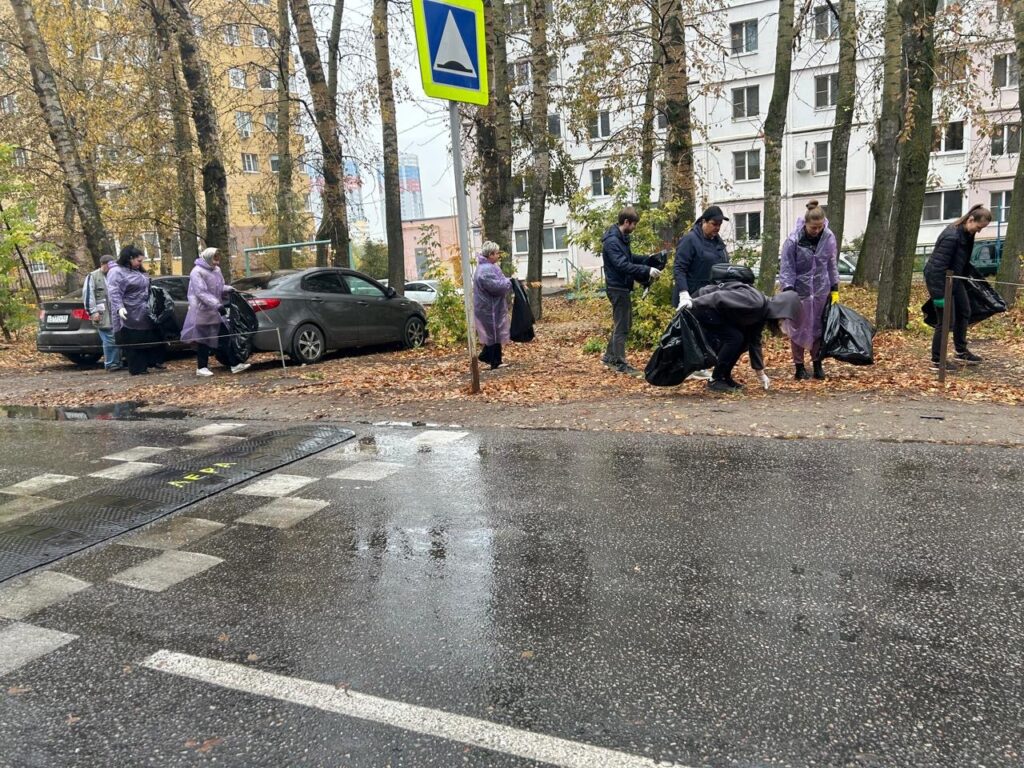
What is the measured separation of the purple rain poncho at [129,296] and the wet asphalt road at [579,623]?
7.51 m

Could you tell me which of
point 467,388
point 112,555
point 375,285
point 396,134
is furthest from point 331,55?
point 112,555

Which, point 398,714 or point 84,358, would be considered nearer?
point 398,714

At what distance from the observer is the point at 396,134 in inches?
692

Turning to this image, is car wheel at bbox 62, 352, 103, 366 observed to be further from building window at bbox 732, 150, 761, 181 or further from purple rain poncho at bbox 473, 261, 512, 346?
building window at bbox 732, 150, 761, 181

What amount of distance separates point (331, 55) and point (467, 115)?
6621mm

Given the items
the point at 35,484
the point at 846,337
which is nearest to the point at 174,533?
the point at 35,484

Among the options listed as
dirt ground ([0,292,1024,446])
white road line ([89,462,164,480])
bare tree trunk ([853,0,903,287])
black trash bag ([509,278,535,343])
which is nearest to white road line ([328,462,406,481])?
dirt ground ([0,292,1024,446])

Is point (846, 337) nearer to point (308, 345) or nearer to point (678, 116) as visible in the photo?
point (678, 116)

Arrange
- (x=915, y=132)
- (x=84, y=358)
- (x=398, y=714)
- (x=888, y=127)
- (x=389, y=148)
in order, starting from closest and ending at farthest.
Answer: (x=398, y=714)
(x=915, y=132)
(x=84, y=358)
(x=888, y=127)
(x=389, y=148)

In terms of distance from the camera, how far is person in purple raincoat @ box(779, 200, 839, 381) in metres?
7.65

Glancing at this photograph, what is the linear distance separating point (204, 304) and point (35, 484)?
207 inches

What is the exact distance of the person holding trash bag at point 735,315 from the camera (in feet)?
23.1

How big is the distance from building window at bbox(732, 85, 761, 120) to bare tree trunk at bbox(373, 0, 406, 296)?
30.0 metres

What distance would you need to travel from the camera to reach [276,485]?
532cm
